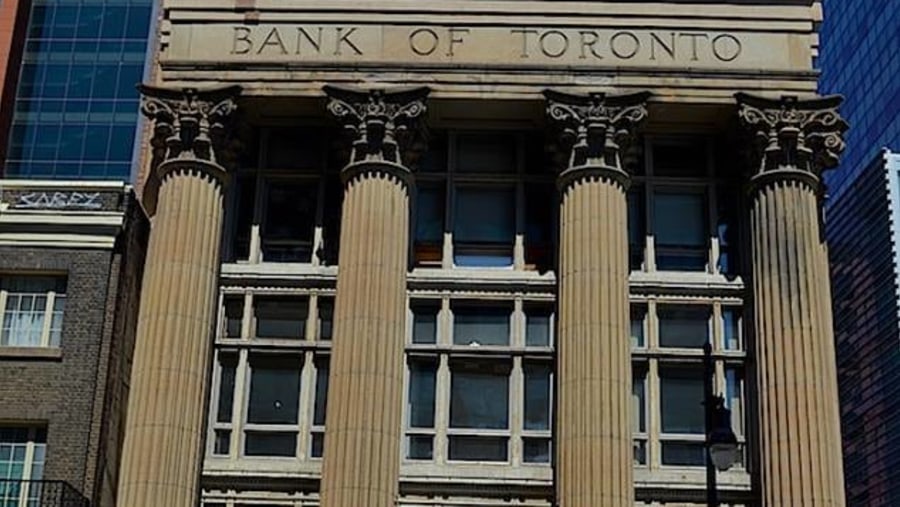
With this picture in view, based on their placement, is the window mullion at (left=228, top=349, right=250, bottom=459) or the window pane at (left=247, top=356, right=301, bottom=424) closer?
the window mullion at (left=228, top=349, right=250, bottom=459)

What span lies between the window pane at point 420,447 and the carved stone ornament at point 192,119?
6930 mm

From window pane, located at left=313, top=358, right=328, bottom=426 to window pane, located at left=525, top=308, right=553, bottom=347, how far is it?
417 centimetres

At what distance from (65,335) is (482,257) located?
8.78 meters

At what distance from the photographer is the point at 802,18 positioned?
91.5 ft

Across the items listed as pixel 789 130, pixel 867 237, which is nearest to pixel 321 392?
pixel 789 130

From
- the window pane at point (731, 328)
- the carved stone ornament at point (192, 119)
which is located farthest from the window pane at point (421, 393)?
the window pane at point (731, 328)

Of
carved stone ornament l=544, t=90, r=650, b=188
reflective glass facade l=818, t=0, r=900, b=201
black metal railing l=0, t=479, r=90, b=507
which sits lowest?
black metal railing l=0, t=479, r=90, b=507

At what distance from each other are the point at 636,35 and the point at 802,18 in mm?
3521

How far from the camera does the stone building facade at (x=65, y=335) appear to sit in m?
26.2

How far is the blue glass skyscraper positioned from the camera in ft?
352

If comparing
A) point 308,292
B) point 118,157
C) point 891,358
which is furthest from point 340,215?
point 891,358

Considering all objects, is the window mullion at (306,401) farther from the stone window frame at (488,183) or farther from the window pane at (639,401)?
the window pane at (639,401)

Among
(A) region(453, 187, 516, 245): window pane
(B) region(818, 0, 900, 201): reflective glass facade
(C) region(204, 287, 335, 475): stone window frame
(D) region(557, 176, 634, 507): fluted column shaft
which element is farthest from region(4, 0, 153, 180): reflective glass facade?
(B) region(818, 0, 900, 201): reflective glass facade

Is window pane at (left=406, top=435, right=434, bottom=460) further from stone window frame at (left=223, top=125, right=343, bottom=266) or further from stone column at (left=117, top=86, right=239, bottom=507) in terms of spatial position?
stone window frame at (left=223, top=125, right=343, bottom=266)
